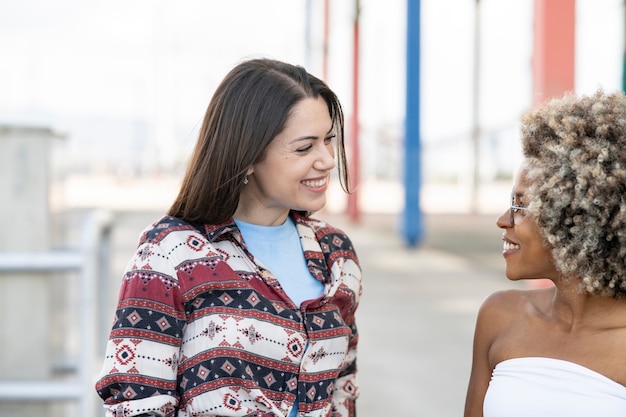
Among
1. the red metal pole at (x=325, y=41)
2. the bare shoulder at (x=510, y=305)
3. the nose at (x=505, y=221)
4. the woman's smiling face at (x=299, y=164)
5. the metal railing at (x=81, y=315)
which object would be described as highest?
the red metal pole at (x=325, y=41)

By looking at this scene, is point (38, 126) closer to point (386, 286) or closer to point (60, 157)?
point (60, 157)

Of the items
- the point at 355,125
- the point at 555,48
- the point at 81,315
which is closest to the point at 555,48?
the point at 555,48

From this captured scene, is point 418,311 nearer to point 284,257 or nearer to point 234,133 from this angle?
point 284,257

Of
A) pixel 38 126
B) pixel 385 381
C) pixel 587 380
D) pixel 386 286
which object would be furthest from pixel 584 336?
pixel 386 286

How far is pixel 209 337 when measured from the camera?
66.6 inches

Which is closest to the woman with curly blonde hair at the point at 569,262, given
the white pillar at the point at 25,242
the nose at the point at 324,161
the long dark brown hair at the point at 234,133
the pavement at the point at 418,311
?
the nose at the point at 324,161

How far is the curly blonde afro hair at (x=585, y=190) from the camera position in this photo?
5.16 feet

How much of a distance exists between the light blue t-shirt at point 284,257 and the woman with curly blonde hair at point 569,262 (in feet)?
1.26

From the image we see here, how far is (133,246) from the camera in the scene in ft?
34.8

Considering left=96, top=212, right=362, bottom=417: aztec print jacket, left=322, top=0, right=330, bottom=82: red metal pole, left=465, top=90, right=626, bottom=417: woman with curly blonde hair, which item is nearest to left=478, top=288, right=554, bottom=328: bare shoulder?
left=465, top=90, right=626, bottom=417: woman with curly blonde hair

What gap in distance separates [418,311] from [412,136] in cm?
450

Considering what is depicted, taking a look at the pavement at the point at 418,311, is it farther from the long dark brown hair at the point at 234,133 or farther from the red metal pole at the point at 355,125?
the long dark brown hair at the point at 234,133

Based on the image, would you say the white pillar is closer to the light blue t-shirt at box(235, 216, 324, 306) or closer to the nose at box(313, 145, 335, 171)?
the light blue t-shirt at box(235, 216, 324, 306)

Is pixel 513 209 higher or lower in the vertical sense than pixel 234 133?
lower
